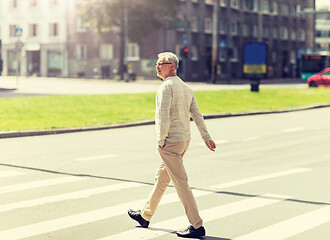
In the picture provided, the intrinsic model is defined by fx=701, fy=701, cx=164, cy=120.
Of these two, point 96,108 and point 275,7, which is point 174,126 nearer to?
point 96,108

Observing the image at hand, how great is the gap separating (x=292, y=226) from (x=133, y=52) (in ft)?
195

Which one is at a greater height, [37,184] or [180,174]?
[180,174]

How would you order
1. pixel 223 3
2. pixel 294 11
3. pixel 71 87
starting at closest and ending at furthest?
pixel 71 87
pixel 223 3
pixel 294 11

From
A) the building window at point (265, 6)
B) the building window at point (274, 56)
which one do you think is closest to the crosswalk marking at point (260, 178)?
the building window at point (265, 6)

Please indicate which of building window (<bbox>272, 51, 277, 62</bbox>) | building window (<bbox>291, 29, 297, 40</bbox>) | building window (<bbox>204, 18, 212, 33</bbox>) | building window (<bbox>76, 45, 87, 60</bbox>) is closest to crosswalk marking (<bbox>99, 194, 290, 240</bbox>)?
building window (<bbox>204, 18, 212, 33</bbox>)

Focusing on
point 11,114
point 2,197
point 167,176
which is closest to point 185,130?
point 167,176

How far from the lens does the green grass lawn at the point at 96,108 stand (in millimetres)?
18672

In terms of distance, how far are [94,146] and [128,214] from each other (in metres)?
6.94

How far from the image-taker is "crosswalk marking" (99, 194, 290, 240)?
6473mm

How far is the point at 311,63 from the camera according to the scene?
63281 mm

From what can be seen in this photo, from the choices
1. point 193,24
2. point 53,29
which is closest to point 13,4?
point 53,29

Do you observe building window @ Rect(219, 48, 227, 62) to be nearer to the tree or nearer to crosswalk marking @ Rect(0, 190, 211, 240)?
the tree

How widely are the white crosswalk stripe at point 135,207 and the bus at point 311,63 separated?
55152mm

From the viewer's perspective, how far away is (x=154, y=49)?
64000 millimetres
